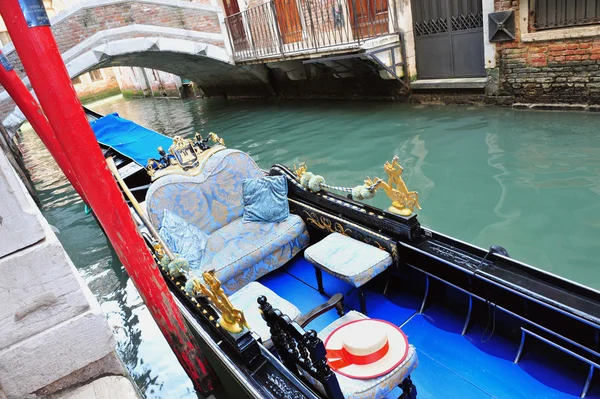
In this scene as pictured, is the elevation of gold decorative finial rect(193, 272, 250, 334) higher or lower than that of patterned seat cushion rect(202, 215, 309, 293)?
higher

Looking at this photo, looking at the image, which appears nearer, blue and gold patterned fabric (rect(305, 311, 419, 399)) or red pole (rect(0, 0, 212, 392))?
red pole (rect(0, 0, 212, 392))

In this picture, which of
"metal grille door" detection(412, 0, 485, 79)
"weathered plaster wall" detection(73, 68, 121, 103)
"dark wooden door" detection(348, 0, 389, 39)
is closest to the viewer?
"metal grille door" detection(412, 0, 485, 79)

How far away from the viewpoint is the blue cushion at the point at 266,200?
2.88 metres

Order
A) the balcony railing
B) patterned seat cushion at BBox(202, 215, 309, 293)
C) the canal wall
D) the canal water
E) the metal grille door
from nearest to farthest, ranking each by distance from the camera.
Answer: the canal wall, patterned seat cushion at BBox(202, 215, 309, 293), the canal water, the metal grille door, the balcony railing

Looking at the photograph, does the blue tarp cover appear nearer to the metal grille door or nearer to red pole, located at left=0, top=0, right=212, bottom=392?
red pole, located at left=0, top=0, right=212, bottom=392

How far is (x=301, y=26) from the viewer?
303 inches

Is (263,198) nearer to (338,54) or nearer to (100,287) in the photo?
(100,287)

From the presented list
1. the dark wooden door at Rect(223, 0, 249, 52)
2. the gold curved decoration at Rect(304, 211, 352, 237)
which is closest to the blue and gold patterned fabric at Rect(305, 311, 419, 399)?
the gold curved decoration at Rect(304, 211, 352, 237)

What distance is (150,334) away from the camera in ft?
10.0

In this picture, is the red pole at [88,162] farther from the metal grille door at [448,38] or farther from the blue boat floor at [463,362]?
the metal grille door at [448,38]

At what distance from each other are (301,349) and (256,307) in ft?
2.57

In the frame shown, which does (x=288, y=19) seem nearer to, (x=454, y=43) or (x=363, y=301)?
(x=454, y=43)

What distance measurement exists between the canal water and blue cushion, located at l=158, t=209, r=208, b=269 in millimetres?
748

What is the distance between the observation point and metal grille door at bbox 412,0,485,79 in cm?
576
